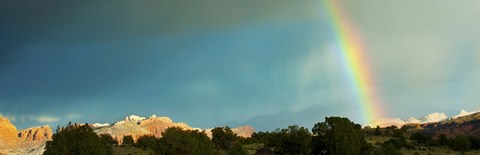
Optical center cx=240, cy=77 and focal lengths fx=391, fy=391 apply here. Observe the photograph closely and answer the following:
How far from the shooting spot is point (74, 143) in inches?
1964

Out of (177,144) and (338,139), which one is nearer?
(177,144)

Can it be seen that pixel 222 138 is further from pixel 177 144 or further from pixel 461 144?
pixel 461 144

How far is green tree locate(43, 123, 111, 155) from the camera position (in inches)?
1925

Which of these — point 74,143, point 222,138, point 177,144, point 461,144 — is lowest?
point 74,143

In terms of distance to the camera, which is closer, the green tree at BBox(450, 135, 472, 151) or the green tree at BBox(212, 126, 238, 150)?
the green tree at BBox(450, 135, 472, 151)

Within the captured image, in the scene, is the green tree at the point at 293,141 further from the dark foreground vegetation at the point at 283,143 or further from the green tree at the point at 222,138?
the green tree at the point at 222,138

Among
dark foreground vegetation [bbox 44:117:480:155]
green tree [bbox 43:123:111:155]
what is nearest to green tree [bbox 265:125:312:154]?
dark foreground vegetation [bbox 44:117:480:155]

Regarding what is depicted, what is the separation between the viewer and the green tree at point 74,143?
1925 inches

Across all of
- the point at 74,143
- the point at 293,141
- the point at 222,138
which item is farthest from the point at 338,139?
the point at 74,143

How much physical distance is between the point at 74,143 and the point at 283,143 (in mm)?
47203

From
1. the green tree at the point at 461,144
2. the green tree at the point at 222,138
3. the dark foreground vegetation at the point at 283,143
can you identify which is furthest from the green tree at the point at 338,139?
the green tree at the point at 461,144

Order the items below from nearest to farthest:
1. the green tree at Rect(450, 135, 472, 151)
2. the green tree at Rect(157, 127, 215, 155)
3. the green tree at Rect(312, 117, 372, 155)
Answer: the green tree at Rect(157, 127, 215, 155)
the green tree at Rect(312, 117, 372, 155)
the green tree at Rect(450, 135, 472, 151)

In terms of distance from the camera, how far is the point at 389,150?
68750 millimetres

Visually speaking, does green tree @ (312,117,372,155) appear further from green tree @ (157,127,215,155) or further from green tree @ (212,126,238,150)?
green tree @ (212,126,238,150)
